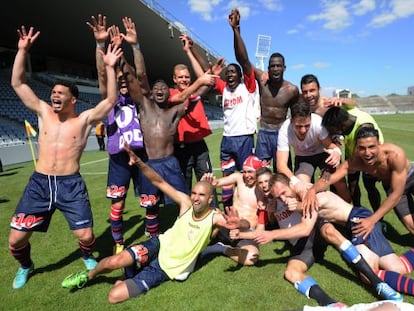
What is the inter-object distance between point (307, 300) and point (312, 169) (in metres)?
2.24

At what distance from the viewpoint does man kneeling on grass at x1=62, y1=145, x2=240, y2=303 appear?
376 centimetres

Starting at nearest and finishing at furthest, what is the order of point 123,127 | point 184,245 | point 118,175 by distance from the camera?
point 184,245 → point 123,127 → point 118,175

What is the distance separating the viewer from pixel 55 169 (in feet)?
13.3

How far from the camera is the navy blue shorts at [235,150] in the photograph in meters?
5.84

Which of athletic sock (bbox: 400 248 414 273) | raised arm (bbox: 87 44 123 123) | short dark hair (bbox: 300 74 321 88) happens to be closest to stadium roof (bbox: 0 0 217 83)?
raised arm (bbox: 87 44 123 123)

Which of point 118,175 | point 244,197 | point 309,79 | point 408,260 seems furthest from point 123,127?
point 408,260

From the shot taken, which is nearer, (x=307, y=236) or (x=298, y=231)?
(x=298, y=231)

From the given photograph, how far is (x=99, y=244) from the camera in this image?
5426mm

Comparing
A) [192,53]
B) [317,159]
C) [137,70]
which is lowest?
[317,159]

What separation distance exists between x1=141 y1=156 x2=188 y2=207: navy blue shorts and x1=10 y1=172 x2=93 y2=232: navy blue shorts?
0.95m

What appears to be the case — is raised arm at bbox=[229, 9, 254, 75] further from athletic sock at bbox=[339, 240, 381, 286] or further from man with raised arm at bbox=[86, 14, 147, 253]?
athletic sock at bbox=[339, 240, 381, 286]

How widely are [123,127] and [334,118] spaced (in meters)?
2.98

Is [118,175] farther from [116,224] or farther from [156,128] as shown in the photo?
[156,128]

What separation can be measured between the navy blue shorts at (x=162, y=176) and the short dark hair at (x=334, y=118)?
215 centimetres
